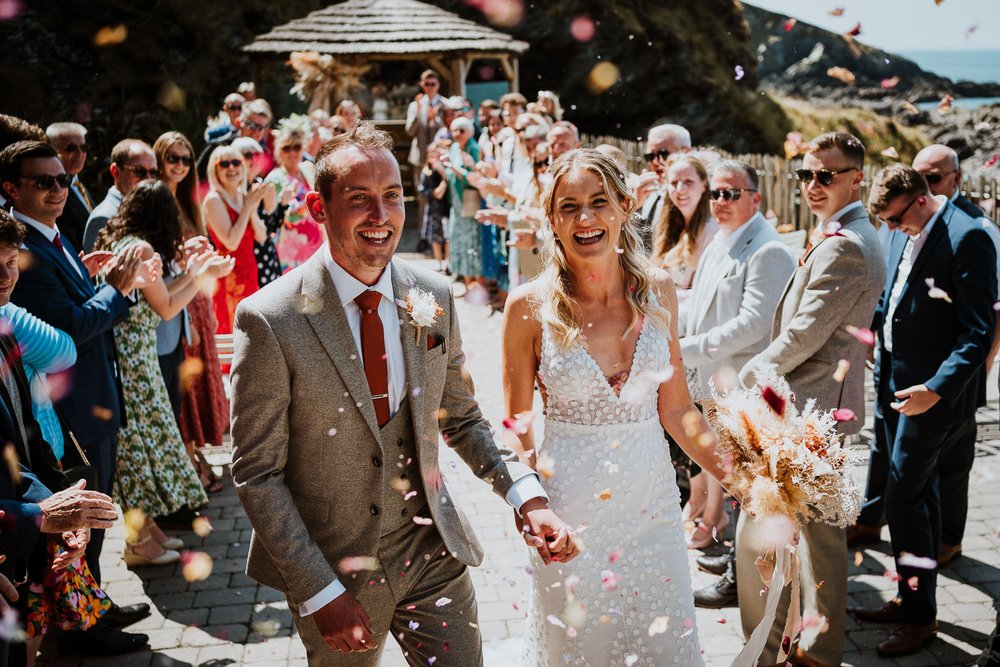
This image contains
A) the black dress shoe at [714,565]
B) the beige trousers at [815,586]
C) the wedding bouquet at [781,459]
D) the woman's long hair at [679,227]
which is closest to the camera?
the wedding bouquet at [781,459]

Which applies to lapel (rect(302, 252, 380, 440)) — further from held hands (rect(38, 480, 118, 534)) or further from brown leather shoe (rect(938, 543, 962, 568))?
brown leather shoe (rect(938, 543, 962, 568))

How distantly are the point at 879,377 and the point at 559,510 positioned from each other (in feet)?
7.87

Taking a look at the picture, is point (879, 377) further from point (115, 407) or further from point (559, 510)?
point (115, 407)

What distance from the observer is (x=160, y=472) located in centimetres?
550

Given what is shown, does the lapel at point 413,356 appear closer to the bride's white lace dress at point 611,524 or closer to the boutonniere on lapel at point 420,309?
the boutonniere on lapel at point 420,309

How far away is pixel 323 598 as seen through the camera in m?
2.61

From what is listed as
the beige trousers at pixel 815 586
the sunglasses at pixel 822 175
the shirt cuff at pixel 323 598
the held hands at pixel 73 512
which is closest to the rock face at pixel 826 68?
the sunglasses at pixel 822 175

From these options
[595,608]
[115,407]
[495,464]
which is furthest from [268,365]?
[115,407]

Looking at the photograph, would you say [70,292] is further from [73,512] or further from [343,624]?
[343,624]

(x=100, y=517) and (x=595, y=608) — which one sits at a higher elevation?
(x=100, y=517)

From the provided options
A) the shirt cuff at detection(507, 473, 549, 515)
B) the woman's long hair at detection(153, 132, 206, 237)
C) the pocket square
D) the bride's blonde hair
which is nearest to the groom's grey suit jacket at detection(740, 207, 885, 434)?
the bride's blonde hair

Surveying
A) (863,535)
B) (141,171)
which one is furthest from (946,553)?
(141,171)

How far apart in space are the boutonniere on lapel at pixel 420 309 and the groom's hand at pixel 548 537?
0.68m

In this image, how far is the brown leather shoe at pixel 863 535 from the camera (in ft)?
18.0
